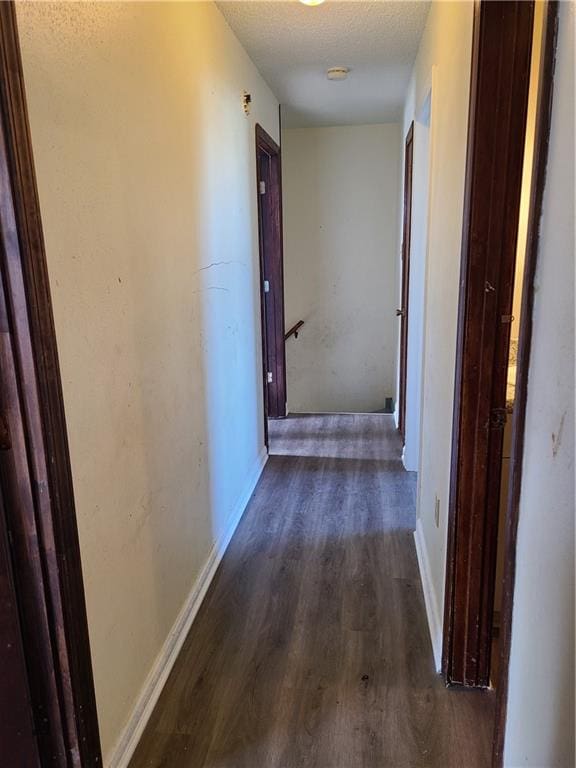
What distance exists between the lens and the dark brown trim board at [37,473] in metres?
1.06

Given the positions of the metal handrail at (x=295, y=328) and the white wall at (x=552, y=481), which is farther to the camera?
the metal handrail at (x=295, y=328)

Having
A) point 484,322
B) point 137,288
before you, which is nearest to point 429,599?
point 484,322

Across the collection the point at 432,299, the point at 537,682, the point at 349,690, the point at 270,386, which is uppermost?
the point at 432,299

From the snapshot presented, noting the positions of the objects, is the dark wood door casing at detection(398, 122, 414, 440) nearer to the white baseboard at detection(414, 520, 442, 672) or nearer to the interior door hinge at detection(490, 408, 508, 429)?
the white baseboard at detection(414, 520, 442, 672)

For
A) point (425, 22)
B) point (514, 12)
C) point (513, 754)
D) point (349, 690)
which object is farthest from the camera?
point (425, 22)

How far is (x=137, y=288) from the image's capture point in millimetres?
1690

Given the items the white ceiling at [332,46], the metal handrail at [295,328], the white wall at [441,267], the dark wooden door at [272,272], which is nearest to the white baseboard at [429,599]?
the white wall at [441,267]

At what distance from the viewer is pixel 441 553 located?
6.63ft

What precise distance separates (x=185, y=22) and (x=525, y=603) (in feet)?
7.18

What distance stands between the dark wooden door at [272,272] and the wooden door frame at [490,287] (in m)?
2.40

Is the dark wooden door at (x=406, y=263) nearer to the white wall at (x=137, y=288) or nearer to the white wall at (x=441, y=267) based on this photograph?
the white wall at (x=441, y=267)

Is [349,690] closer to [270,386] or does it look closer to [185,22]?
[185,22]

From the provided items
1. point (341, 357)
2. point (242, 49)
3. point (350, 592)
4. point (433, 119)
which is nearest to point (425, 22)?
point (433, 119)

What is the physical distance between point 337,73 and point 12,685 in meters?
3.45
